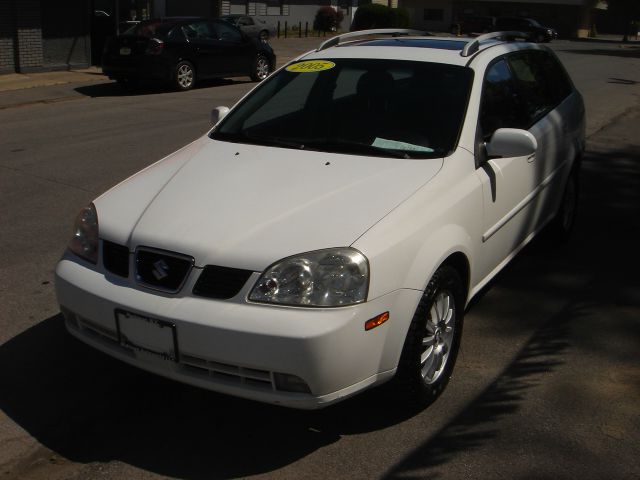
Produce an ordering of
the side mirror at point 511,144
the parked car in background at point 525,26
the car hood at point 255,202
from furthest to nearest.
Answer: the parked car in background at point 525,26 < the side mirror at point 511,144 < the car hood at point 255,202

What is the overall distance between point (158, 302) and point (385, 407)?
1.30 metres

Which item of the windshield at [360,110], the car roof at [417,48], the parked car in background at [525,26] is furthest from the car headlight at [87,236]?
the parked car in background at [525,26]

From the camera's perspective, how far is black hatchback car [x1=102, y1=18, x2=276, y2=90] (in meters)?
16.0

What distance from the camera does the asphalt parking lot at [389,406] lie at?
138 inches

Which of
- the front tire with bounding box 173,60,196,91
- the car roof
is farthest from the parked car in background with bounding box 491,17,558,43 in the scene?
the car roof

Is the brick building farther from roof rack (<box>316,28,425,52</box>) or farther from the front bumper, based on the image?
the front bumper

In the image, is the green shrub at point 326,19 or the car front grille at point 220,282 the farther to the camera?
the green shrub at point 326,19

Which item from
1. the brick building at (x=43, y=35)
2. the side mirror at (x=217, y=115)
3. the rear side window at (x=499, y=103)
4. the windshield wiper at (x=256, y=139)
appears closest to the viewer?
the windshield wiper at (x=256, y=139)

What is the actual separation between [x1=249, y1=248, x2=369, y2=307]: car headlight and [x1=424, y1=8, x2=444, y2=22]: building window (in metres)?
62.9

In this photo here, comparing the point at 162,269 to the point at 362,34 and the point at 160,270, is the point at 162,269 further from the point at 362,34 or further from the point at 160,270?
the point at 362,34

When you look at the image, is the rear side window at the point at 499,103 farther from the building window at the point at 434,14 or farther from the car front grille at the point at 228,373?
the building window at the point at 434,14

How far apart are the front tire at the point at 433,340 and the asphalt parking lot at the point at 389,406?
0.15m

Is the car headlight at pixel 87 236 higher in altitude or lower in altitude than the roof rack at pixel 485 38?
lower

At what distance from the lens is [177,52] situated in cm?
1638
